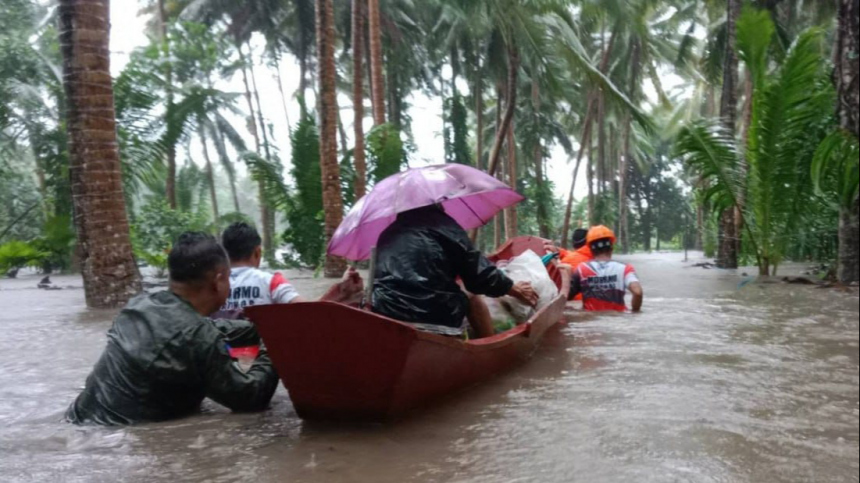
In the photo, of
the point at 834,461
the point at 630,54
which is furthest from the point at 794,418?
the point at 630,54

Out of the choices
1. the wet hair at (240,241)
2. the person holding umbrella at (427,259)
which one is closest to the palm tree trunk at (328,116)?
the wet hair at (240,241)

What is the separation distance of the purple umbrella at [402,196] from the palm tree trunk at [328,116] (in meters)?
7.40

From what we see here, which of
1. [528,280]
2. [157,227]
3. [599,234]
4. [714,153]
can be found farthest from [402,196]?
[157,227]

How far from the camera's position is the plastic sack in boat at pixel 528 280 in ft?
19.5

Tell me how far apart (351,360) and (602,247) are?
12.7ft

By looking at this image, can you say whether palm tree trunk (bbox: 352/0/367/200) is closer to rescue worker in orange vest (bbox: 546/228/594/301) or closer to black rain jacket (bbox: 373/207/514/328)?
rescue worker in orange vest (bbox: 546/228/594/301)

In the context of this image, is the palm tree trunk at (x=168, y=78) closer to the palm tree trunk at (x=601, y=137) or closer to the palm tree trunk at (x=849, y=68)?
the palm tree trunk at (x=601, y=137)

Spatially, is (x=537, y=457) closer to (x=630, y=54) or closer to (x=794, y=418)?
(x=794, y=418)

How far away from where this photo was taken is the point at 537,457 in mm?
2924

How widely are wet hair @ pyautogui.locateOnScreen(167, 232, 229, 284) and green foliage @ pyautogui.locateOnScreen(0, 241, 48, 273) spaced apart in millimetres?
13972

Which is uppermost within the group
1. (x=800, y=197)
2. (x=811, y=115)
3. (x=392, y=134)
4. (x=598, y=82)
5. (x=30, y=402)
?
(x=598, y=82)

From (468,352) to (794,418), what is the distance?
67.9 inches

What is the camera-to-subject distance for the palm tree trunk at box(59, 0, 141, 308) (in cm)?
754

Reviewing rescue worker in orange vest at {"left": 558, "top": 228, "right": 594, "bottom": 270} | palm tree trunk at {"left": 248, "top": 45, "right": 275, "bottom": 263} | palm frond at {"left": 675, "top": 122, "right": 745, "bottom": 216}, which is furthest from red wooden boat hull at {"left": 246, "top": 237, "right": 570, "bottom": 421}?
palm tree trunk at {"left": 248, "top": 45, "right": 275, "bottom": 263}
